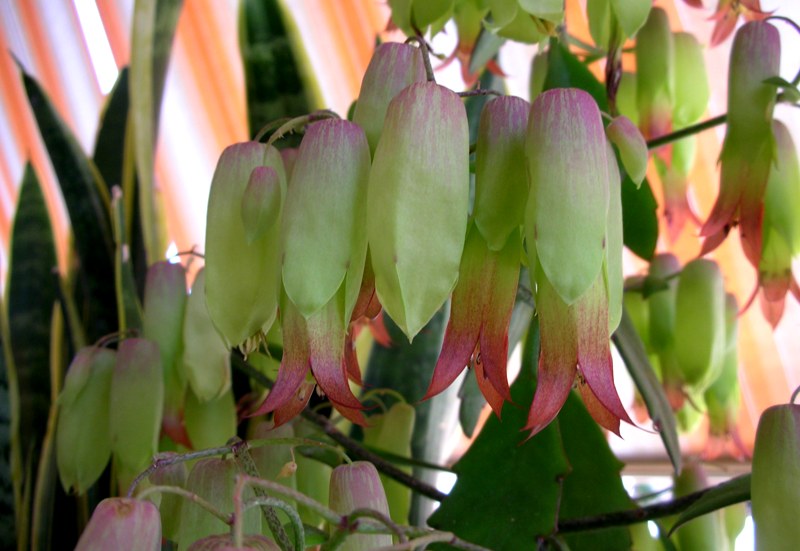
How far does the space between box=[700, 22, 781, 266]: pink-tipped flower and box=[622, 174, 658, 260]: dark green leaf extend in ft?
0.10

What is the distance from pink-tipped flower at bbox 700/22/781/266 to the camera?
43 cm

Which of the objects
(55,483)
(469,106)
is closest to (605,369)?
(469,106)

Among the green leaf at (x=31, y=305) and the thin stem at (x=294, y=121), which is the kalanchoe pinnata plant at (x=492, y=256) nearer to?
the thin stem at (x=294, y=121)

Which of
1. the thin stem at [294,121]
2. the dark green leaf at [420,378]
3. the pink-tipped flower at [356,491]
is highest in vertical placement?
the thin stem at [294,121]

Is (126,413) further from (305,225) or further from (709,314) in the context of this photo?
(709,314)

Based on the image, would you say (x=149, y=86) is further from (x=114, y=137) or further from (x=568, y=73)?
(x=568, y=73)

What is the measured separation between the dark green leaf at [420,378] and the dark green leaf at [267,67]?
0.20 m

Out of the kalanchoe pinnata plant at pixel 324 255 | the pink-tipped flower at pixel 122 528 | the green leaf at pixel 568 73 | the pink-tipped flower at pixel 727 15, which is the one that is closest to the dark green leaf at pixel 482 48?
the green leaf at pixel 568 73

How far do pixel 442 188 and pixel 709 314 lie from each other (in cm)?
34

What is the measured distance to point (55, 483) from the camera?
0.66 m

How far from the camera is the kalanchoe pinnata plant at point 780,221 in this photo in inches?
17.2

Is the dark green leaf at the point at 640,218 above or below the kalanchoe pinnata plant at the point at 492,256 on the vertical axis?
below

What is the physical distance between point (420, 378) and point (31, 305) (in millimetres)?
374

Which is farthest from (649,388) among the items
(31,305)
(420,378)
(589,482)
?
(31,305)
